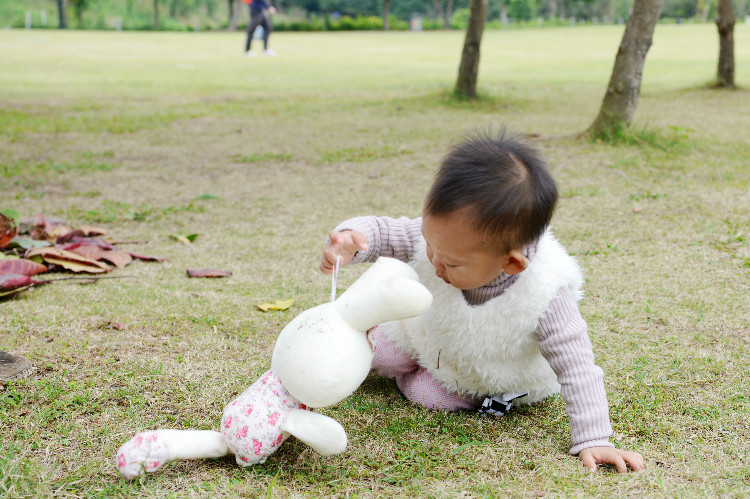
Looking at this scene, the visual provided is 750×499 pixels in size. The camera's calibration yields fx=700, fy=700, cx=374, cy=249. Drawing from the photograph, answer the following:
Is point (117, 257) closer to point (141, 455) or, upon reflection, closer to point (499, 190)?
point (141, 455)

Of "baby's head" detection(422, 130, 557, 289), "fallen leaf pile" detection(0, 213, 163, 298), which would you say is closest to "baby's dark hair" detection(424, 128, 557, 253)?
"baby's head" detection(422, 130, 557, 289)

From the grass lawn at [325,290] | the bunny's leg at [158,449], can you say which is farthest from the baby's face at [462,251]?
the bunny's leg at [158,449]

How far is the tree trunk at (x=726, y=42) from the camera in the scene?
971cm

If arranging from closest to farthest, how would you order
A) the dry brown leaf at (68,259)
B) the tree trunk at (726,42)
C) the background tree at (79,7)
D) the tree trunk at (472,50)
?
the dry brown leaf at (68,259), the tree trunk at (472,50), the tree trunk at (726,42), the background tree at (79,7)

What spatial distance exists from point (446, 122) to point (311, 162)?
8.47 feet

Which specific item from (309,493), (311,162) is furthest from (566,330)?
(311,162)

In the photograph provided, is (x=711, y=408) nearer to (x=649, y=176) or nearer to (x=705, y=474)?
(x=705, y=474)

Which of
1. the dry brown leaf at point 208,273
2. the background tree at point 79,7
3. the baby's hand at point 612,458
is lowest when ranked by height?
the baby's hand at point 612,458

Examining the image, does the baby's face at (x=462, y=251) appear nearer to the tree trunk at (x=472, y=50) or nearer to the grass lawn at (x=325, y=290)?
the grass lawn at (x=325, y=290)

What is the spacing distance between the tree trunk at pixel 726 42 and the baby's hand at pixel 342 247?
9.59 metres

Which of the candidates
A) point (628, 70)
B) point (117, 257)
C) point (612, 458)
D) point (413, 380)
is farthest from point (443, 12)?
point (612, 458)

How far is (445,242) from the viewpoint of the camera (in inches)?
70.3

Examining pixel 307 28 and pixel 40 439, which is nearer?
pixel 40 439

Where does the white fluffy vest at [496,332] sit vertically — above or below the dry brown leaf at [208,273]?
above
